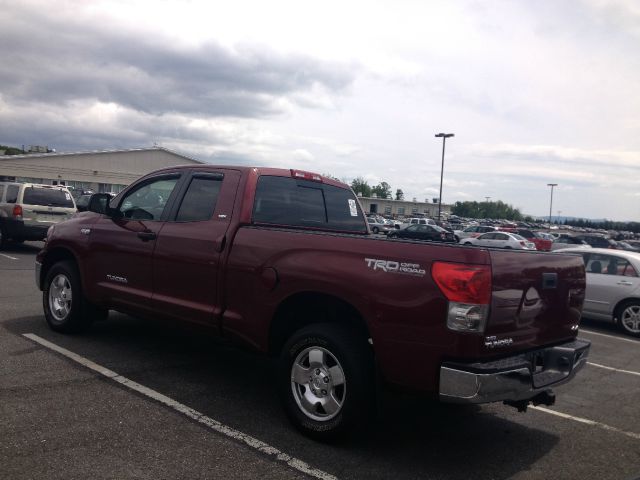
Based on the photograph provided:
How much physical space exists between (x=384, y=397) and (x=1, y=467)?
10.6ft

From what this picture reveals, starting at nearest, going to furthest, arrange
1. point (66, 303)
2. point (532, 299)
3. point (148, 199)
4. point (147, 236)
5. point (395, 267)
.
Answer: point (395, 267), point (532, 299), point (147, 236), point (148, 199), point (66, 303)

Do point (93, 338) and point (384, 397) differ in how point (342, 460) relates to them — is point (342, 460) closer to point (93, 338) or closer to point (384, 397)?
point (384, 397)

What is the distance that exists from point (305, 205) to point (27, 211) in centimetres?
1176

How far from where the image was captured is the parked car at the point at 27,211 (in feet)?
47.4

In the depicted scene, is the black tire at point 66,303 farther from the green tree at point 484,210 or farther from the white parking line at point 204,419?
the green tree at point 484,210

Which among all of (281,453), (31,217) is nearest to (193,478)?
(281,453)

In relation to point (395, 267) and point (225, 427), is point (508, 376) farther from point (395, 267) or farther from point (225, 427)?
point (225, 427)

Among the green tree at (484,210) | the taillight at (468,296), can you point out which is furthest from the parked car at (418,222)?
the green tree at (484,210)

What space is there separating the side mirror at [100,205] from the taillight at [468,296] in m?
3.84

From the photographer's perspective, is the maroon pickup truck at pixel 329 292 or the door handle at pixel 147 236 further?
the door handle at pixel 147 236

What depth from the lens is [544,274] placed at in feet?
12.9

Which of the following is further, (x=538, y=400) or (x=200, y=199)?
(x=200, y=199)

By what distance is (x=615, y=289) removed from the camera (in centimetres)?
1007

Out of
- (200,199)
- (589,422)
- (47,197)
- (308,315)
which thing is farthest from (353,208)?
(47,197)
